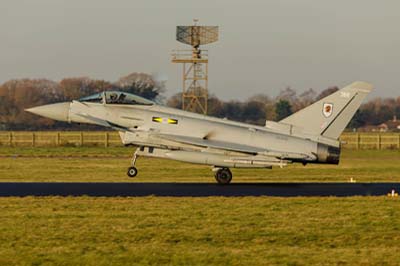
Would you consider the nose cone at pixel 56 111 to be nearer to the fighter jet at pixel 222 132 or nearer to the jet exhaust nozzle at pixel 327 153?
the fighter jet at pixel 222 132

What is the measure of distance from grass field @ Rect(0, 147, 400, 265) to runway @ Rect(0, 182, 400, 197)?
1.63 m

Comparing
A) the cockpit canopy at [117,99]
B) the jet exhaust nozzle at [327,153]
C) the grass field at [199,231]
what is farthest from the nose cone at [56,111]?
the jet exhaust nozzle at [327,153]

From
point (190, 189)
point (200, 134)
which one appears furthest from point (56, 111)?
point (190, 189)

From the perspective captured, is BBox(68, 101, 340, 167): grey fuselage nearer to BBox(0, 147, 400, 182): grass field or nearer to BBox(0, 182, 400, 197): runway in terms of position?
BBox(0, 182, 400, 197): runway

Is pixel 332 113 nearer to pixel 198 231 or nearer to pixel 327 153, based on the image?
pixel 327 153

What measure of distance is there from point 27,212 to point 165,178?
1335 cm

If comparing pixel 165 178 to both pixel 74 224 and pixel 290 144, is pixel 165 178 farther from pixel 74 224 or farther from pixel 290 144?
pixel 74 224

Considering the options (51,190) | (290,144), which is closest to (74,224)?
(51,190)

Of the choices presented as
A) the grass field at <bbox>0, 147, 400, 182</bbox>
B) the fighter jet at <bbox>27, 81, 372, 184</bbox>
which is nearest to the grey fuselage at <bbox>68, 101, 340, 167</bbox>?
the fighter jet at <bbox>27, 81, 372, 184</bbox>

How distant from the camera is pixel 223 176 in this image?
27375 millimetres

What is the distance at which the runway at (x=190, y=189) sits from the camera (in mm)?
22766

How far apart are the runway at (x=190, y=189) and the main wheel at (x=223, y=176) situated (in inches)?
12.7

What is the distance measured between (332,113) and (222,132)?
3972 mm

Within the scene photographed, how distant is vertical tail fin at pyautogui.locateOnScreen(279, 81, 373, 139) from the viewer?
1074 inches
